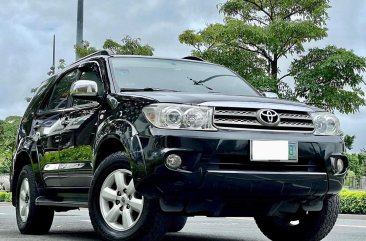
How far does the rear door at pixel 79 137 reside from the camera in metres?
6.38

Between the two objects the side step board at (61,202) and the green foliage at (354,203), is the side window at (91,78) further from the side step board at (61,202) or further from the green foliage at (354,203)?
the green foliage at (354,203)

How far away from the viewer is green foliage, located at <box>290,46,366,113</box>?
2556cm

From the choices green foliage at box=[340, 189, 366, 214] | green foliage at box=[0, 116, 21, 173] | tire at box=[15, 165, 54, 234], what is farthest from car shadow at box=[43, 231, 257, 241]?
green foliage at box=[0, 116, 21, 173]

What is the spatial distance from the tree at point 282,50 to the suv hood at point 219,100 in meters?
19.1

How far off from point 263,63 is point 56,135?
2084 centimetres

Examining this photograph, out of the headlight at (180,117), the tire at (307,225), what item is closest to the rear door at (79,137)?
the headlight at (180,117)

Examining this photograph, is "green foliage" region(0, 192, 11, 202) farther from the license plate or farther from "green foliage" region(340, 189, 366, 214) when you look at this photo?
the license plate

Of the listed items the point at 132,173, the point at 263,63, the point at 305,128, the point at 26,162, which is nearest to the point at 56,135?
the point at 26,162

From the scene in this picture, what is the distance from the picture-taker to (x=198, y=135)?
5.20m

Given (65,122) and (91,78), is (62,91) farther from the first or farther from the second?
(91,78)

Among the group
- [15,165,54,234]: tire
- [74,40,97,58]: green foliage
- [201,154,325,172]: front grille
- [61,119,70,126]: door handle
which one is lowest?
[15,165,54,234]: tire

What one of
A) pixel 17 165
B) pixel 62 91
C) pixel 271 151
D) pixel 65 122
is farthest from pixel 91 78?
pixel 271 151

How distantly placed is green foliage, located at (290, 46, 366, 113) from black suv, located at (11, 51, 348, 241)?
19.2 meters

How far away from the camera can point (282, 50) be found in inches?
1033
